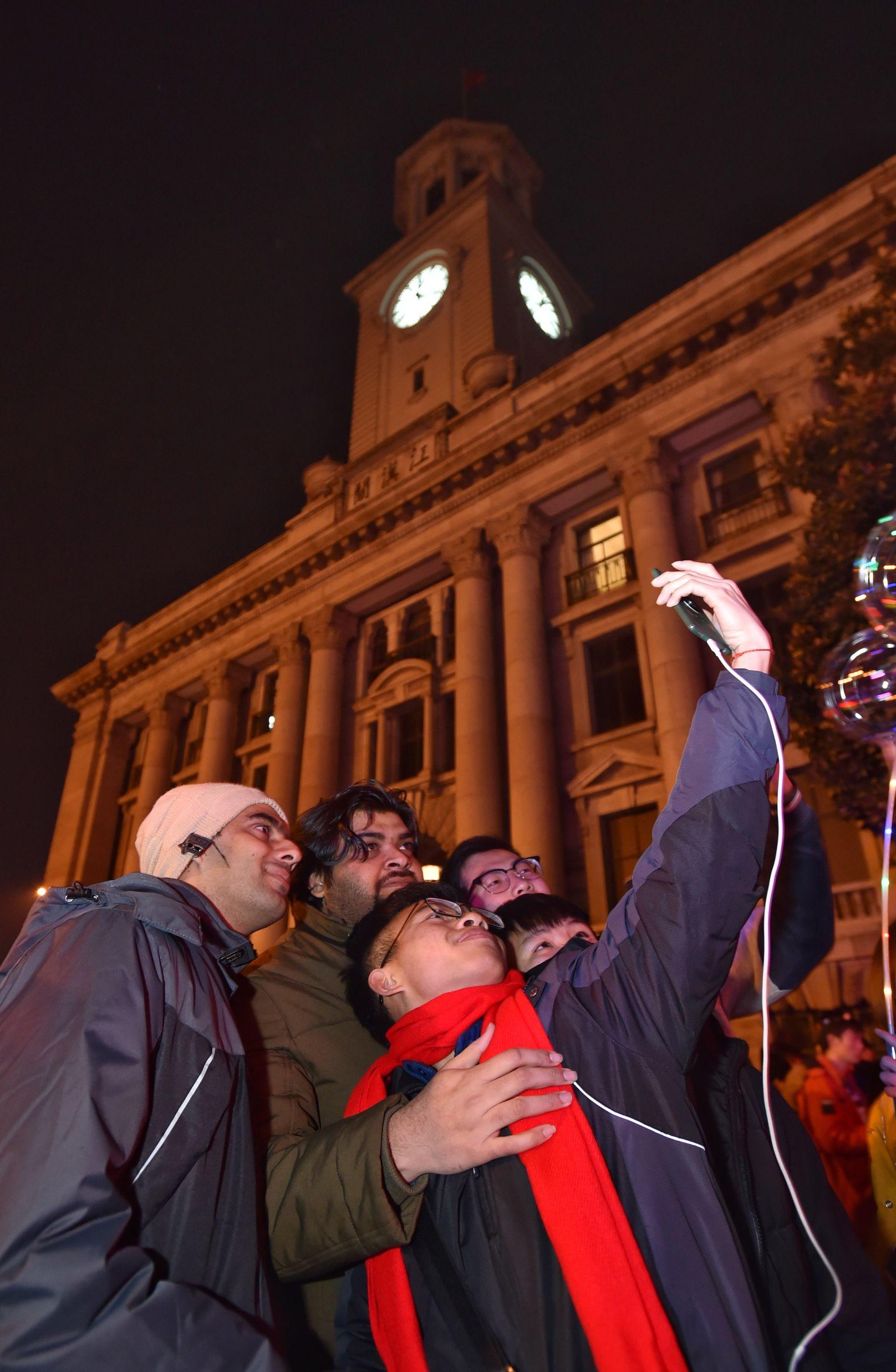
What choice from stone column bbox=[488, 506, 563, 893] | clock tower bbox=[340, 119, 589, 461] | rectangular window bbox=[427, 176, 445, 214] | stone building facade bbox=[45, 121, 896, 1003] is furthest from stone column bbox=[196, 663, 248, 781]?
rectangular window bbox=[427, 176, 445, 214]

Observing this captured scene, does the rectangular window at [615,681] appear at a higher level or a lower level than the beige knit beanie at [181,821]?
higher

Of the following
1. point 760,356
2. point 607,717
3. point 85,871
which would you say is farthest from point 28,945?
point 85,871

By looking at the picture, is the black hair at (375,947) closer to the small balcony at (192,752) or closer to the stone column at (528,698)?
the stone column at (528,698)

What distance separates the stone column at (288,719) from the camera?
Answer: 20.6 m

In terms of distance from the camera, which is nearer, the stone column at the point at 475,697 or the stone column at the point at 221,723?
the stone column at the point at 475,697

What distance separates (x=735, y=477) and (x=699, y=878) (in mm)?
16741

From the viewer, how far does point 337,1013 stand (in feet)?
8.86

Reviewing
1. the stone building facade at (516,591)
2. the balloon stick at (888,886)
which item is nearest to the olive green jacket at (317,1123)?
the balloon stick at (888,886)

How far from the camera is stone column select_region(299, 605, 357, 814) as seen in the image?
64.6 ft

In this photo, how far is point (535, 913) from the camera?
2.93 meters

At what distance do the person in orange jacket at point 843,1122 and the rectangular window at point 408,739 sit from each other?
13.6 metres

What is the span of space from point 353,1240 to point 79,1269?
28.2 inches

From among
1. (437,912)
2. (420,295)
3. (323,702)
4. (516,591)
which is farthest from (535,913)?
(420,295)

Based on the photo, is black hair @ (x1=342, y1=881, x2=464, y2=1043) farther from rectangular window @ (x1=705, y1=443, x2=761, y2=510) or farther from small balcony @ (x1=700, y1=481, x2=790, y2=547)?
rectangular window @ (x1=705, y1=443, x2=761, y2=510)
